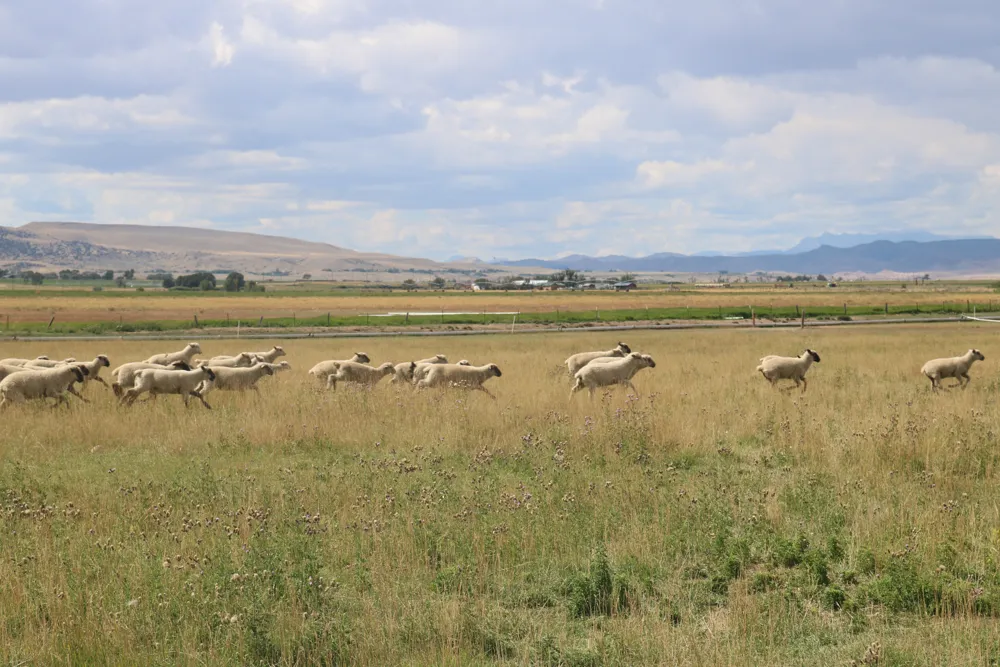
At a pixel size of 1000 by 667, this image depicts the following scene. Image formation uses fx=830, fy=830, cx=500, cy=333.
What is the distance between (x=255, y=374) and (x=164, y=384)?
9.04ft

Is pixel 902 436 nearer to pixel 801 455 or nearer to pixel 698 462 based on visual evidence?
pixel 801 455

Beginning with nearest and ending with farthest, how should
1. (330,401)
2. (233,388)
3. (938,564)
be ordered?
(938,564)
(330,401)
(233,388)

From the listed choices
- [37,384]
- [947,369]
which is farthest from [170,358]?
[947,369]

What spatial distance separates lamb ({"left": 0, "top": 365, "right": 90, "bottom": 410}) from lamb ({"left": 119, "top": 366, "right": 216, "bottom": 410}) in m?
1.16

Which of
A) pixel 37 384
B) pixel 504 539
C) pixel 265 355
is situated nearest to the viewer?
pixel 504 539

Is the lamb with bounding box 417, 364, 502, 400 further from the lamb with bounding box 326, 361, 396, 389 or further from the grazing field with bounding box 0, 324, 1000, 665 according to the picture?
the grazing field with bounding box 0, 324, 1000, 665

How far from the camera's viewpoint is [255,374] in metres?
21.8

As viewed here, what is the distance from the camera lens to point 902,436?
13008 mm

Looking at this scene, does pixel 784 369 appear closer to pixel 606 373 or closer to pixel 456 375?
pixel 606 373

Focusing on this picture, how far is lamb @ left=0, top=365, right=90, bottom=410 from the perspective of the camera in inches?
719

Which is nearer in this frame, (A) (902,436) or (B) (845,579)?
(B) (845,579)

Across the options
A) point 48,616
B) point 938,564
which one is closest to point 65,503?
point 48,616

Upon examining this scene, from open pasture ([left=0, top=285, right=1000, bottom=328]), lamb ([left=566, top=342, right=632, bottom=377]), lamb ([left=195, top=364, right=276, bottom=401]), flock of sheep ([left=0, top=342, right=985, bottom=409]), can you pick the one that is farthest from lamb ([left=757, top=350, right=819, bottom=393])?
open pasture ([left=0, top=285, right=1000, bottom=328])

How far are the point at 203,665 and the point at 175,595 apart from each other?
1.19m
